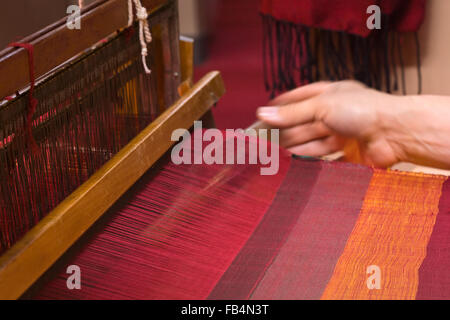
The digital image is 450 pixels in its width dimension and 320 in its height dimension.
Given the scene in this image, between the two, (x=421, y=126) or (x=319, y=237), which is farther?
(x=421, y=126)

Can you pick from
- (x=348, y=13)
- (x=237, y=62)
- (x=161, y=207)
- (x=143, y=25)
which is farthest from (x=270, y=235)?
(x=237, y=62)

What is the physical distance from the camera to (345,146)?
1322 millimetres

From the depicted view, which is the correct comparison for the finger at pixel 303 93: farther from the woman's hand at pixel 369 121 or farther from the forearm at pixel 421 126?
the forearm at pixel 421 126

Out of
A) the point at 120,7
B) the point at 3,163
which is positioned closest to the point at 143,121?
the point at 120,7

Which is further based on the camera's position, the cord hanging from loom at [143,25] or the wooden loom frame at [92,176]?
the cord hanging from loom at [143,25]

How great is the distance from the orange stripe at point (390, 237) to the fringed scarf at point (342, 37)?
2.21 ft

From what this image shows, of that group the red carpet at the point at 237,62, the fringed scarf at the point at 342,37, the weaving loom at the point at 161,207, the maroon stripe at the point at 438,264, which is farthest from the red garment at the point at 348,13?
the red carpet at the point at 237,62

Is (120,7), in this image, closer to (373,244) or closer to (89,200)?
(89,200)

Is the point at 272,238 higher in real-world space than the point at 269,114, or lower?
lower

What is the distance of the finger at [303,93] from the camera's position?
1.27 meters

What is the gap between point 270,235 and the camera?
1.05 metres

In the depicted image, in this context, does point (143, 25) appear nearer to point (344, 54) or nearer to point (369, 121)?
point (369, 121)

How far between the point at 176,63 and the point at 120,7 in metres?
0.25

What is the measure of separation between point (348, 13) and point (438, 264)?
0.95 metres
